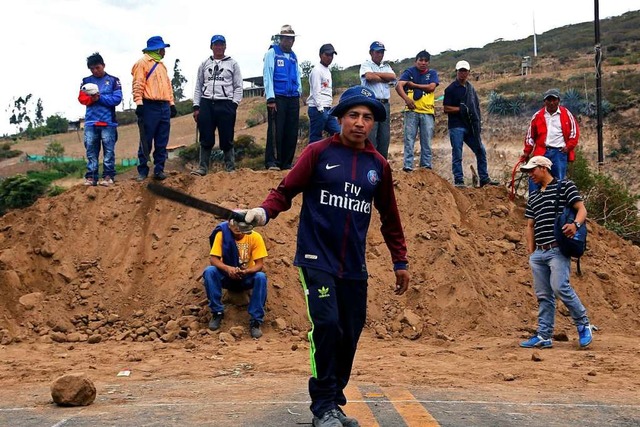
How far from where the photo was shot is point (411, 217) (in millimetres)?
12172

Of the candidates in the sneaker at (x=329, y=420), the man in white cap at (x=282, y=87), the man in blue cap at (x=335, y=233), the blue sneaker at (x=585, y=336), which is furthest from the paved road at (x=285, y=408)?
the man in white cap at (x=282, y=87)

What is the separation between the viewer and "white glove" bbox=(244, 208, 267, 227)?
16.0 ft

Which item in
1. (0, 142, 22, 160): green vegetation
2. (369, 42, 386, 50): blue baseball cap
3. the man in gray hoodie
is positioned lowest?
(0, 142, 22, 160): green vegetation

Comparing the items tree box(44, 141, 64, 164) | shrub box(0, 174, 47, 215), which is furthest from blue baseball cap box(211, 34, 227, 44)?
tree box(44, 141, 64, 164)

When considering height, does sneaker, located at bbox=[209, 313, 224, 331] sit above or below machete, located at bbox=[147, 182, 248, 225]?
below

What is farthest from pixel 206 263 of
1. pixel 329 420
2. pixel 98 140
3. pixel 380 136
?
pixel 329 420

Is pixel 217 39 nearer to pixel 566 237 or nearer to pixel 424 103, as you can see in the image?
pixel 424 103

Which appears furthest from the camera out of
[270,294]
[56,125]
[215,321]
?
[56,125]

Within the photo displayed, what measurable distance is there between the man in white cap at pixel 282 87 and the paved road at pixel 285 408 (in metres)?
5.82

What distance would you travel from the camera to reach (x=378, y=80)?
483 inches

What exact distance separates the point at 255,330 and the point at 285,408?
4.14 meters

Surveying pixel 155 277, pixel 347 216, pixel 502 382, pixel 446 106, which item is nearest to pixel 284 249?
pixel 155 277

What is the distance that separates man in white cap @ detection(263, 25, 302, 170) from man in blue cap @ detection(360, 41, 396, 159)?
1.03 metres

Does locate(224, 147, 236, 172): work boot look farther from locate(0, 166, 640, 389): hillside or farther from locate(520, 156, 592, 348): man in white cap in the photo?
locate(520, 156, 592, 348): man in white cap
